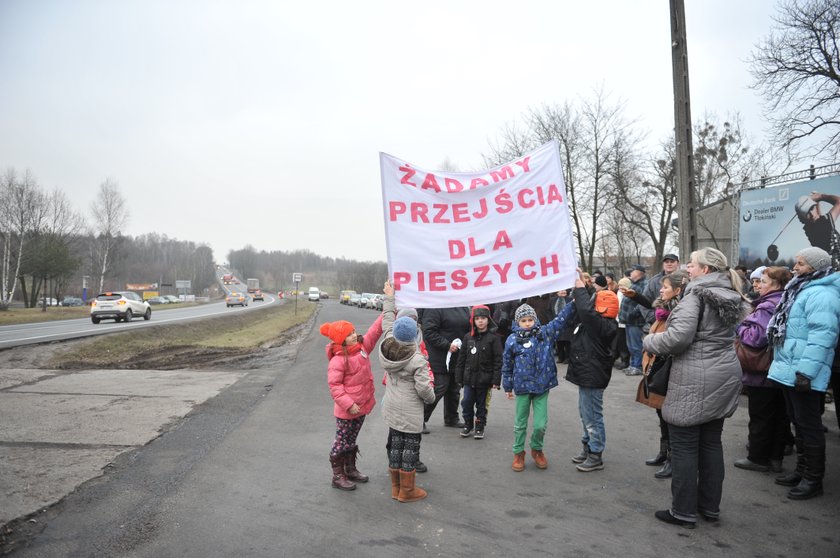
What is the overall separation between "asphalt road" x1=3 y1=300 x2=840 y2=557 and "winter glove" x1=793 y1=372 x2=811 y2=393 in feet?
3.03

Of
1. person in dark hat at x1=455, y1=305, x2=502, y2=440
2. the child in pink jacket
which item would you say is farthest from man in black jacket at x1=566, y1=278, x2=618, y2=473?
the child in pink jacket

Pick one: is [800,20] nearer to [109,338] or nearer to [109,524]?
[109,524]

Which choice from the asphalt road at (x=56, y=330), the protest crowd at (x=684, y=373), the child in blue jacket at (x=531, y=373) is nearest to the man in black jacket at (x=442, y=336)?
the protest crowd at (x=684, y=373)

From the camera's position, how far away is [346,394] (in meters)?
4.72

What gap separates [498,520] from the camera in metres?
4.01

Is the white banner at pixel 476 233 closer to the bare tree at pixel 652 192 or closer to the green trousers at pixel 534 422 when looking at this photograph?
the green trousers at pixel 534 422

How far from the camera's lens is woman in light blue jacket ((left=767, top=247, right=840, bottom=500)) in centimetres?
427

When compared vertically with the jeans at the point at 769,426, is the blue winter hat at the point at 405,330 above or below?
above

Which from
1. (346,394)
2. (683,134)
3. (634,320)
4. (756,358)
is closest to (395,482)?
(346,394)

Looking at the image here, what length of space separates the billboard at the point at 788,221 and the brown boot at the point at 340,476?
1287 centimetres

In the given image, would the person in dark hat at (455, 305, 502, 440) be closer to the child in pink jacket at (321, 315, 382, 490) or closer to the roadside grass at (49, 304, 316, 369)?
the child in pink jacket at (321, 315, 382, 490)

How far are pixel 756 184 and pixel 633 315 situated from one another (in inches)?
408

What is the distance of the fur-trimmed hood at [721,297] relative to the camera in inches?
150

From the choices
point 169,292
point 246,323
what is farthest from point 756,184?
point 169,292
